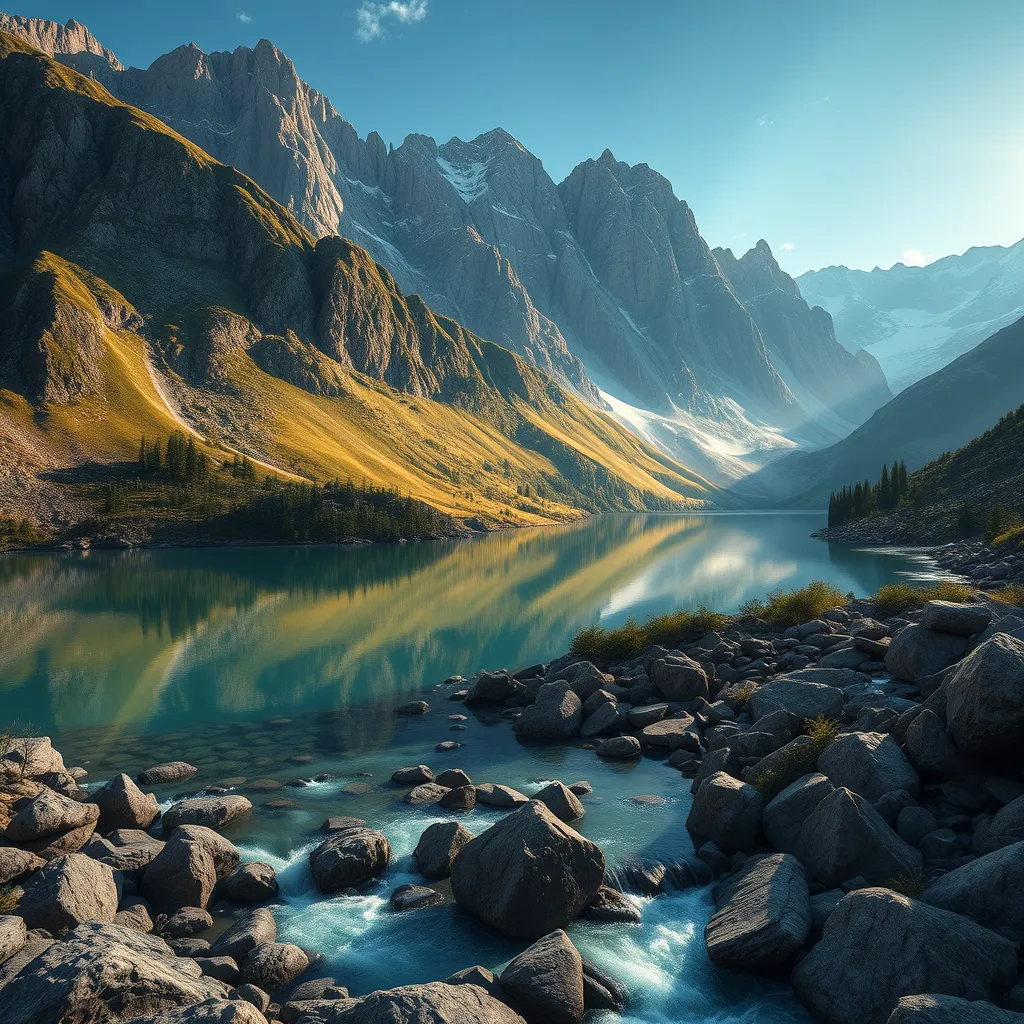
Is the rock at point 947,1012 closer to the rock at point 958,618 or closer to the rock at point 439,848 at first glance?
the rock at point 439,848

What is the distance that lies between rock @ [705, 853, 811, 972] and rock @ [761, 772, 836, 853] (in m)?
1.78

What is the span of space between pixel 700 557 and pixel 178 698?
324 ft

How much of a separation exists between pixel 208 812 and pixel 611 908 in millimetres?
13351

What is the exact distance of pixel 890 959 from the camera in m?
12.1

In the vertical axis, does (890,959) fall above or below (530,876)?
A: above

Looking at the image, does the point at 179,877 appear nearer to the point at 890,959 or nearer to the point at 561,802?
the point at 561,802

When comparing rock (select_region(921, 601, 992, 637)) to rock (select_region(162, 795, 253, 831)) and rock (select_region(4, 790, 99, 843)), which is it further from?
rock (select_region(4, 790, 99, 843))

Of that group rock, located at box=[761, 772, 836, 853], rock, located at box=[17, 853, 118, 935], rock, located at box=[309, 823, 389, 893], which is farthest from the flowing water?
rock, located at box=[17, 853, 118, 935]

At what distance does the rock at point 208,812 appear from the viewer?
21281 mm

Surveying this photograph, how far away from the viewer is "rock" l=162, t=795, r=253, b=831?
69.8ft

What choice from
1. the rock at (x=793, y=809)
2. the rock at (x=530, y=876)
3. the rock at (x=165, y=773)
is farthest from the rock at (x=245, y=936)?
the rock at (x=793, y=809)

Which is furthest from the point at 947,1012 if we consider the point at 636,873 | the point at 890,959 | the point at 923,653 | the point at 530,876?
the point at 923,653

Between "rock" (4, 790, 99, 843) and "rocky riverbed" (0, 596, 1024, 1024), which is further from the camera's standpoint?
"rock" (4, 790, 99, 843)

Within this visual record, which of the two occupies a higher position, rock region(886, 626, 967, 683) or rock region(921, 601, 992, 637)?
rock region(921, 601, 992, 637)
